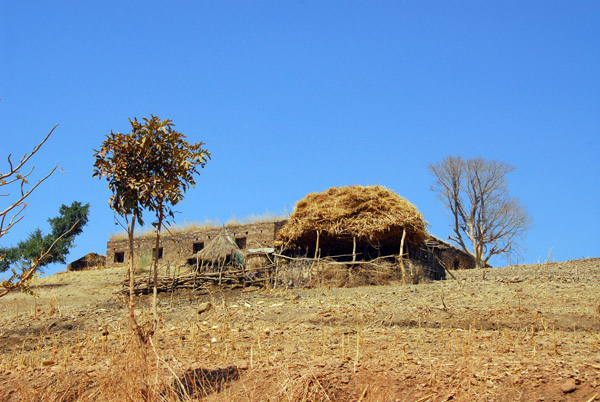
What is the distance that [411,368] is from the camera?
542 cm

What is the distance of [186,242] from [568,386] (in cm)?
2008

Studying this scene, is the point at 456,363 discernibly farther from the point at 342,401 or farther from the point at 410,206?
the point at 410,206

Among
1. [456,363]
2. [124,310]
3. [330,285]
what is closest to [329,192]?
[330,285]

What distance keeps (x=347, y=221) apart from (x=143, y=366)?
1034 centimetres

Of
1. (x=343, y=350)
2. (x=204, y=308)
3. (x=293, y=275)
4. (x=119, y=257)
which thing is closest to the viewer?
(x=343, y=350)

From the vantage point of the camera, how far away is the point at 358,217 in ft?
49.1

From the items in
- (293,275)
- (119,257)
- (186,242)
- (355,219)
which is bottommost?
(293,275)

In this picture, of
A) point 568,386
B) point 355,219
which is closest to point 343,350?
point 568,386

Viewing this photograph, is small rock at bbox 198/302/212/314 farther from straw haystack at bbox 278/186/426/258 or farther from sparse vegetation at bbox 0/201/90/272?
sparse vegetation at bbox 0/201/90/272

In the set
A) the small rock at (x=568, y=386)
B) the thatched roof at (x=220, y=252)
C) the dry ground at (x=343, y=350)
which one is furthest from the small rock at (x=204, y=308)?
the small rock at (x=568, y=386)

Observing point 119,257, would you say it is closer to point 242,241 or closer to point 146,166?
point 242,241

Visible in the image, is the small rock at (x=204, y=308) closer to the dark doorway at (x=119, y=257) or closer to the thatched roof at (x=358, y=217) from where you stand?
the thatched roof at (x=358, y=217)

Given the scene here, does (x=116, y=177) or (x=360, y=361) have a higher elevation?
(x=116, y=177)

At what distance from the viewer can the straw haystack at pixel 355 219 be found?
577 inches
